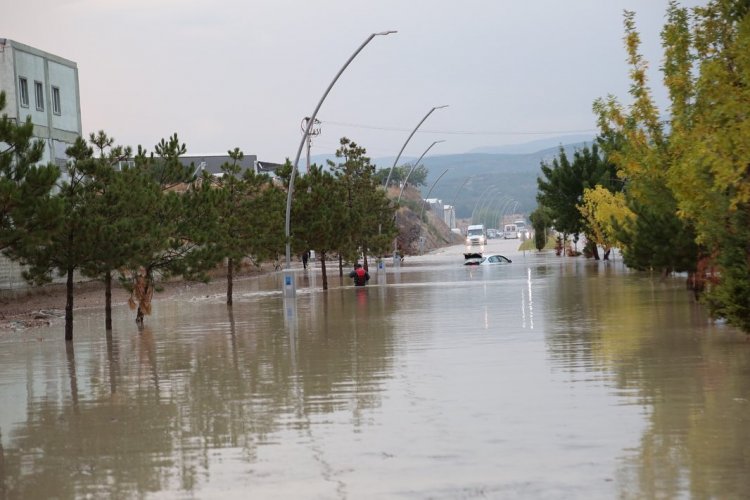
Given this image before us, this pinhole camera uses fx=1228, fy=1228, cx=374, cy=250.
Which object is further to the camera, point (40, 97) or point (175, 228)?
point (40, 97)

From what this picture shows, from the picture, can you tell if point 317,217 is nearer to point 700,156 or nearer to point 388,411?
point 700,156

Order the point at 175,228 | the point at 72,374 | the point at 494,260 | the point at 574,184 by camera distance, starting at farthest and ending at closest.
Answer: the point at 574,184
the point at 494,260
the point at 175,228
the point at 72,374

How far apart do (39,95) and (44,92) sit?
0.32 m

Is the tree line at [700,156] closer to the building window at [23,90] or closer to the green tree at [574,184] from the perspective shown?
the building window at [23,90]

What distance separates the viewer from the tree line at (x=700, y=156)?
18828mm

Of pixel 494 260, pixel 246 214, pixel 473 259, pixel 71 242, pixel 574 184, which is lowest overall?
pixel 494 260

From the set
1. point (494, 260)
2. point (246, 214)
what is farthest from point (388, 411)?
point (494, 260)

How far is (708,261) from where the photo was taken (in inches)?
1094

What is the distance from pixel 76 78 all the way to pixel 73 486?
54260 mm

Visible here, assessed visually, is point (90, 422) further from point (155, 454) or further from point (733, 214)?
point (733, 214)

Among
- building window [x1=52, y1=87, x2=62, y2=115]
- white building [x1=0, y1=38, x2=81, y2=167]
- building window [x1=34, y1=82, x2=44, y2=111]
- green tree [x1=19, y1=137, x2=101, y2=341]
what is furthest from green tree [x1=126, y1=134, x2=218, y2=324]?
building window [x1=52, y1=87, x2=62, y2=115]

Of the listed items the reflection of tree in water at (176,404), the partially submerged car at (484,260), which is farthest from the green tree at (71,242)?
the partially submerged car at (484,260)

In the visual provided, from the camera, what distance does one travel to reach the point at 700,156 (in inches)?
746

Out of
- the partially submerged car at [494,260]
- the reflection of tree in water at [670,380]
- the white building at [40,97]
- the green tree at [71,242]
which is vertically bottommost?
the reflection of tree in water at [670,380]
